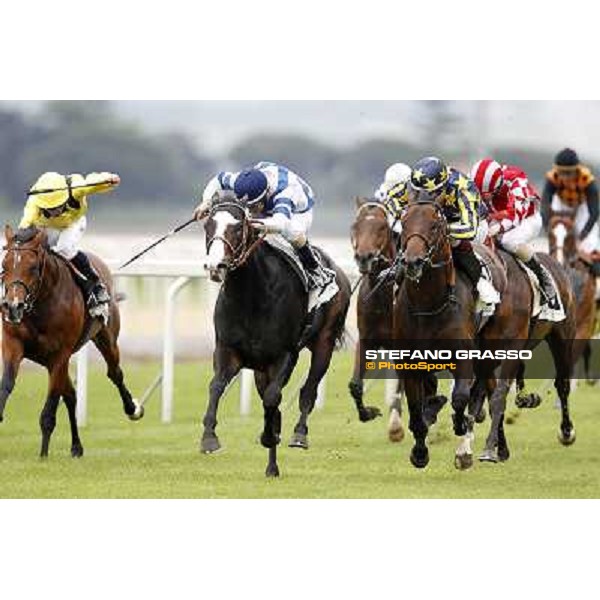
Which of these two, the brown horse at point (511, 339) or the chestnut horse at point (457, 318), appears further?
the brown horse at point (511, 339)

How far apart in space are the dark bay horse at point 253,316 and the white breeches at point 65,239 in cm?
124

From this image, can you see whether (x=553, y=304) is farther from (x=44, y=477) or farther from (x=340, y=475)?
(x=44, y=477)

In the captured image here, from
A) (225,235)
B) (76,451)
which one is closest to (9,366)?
(76,451)

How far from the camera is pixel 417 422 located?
8.55 meters

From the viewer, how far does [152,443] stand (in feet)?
33.4

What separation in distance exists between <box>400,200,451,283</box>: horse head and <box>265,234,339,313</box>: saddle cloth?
799 mm

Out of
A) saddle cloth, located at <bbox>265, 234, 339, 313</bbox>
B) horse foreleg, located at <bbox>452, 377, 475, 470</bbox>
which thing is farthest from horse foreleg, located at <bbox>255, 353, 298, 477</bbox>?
horse foreleg, located at <bbox>452, 377, 475, 470</bbox>

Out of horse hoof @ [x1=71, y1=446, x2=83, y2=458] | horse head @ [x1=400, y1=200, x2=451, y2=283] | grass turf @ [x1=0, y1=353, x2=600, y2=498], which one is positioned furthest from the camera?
horse hoof @ [x1=71, y1=446, x2=83, y2=458]

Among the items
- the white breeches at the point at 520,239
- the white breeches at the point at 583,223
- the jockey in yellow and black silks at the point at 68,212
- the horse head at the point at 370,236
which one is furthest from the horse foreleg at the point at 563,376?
the jockey in yellow and black silks at the point at 68,212

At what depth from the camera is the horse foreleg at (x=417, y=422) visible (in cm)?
853

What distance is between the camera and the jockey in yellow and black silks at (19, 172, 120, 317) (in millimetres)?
9320

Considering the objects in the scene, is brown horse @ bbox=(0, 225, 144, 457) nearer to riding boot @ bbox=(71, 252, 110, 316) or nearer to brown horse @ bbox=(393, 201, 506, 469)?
riding boot @ bbox=(71, 252, 110, 316)

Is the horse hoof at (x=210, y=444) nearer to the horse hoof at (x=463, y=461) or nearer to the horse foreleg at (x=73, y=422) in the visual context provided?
the horse hoof at (x=463, y=461)

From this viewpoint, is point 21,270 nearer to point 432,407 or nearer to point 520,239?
point 432,407
